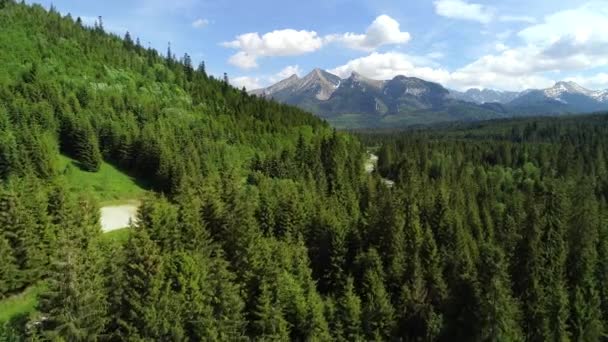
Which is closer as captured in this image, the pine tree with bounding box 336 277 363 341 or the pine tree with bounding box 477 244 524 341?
the pine tree with bounding box 477 244 524 341

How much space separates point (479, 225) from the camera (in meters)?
77.6

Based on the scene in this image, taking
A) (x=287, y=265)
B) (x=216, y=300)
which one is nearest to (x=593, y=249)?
(x=287, y=265)

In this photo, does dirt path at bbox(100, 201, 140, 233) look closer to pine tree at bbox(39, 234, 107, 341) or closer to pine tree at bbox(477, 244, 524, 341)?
pine tree at bbox(39, 234, 107, 341)

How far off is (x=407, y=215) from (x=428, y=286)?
1341cm

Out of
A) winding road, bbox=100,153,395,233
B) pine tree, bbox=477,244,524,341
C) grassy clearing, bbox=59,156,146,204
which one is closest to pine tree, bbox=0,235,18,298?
winding road, bbox=100,153,395,233

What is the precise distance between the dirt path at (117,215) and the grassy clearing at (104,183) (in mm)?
2789

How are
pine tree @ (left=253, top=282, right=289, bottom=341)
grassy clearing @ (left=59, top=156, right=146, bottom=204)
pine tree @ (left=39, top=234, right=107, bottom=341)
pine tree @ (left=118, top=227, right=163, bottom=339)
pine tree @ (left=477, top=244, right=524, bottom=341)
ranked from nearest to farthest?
pine tree @ (left=39, top=234, right=107, bottom=341)
pine tree @ (left=118, top=227, right=163, bottom=339)
pine tree @ (left=253, top=282, right=289, bottom=341)
pine tree @ (left=477, top=244, right=524, bottom=341)
grassy clearing @ (left=59, top=156, right=146, bottom=204)

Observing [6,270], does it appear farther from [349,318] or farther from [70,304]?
[349,318]

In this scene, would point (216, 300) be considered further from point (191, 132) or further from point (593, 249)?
point (191, 132)

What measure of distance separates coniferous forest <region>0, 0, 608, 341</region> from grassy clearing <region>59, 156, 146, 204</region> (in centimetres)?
248

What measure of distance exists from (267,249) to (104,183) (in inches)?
2406

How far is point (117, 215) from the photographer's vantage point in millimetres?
84625

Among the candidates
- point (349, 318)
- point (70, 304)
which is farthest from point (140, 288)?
point (349, 318)

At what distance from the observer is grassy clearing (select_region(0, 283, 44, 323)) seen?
46438 mm
